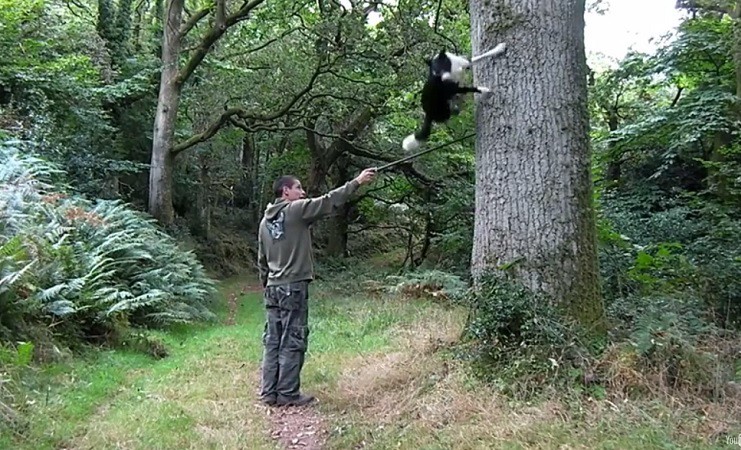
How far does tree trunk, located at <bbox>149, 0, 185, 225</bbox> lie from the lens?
12578mm

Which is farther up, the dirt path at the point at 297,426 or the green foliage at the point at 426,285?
the green foliage at the point at 426,285

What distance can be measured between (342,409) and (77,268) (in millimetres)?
4076

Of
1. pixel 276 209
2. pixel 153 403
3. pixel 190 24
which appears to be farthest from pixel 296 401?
pixel 190 24

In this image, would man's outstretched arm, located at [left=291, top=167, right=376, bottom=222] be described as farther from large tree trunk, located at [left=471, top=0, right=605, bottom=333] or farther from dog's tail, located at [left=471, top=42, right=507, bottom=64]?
dog's tail, located at [left=471, top=42, right=507, bottom=64]

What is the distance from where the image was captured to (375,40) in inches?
438

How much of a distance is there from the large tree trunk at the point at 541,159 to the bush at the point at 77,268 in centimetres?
412

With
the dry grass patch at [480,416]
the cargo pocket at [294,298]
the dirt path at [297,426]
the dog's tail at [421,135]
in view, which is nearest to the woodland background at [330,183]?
the dry grass patch at [480,416]

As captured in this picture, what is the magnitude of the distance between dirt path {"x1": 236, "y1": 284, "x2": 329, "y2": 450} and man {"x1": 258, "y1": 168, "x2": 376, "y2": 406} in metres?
0.10

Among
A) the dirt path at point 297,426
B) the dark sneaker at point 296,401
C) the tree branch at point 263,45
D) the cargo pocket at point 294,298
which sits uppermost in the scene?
the tree branch at point 263,45

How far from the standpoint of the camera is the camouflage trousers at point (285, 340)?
442cm

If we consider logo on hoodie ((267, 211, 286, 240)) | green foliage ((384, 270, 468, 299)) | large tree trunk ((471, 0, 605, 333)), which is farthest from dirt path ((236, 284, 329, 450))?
green foliage ((384, 270, 468, 299))

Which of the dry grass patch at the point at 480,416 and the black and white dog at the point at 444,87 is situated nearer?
the dry grass patch at the point at 480,416

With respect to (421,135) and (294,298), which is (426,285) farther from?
(294,298)

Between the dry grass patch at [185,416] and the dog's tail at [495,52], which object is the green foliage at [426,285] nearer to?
the dry grass patch at [185,416]
